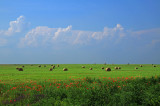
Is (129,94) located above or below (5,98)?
above

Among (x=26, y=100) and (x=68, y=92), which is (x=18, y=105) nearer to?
(x=26, y=100)

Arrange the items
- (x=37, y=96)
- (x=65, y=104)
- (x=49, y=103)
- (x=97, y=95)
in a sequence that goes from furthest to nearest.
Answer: (x=37, y=96)
(x=97, y=95)
(x=49, y=103)
(x=65, y=104)

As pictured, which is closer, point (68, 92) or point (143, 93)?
point (143, 93)

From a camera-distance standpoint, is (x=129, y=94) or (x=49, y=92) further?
(x=49, y=92)

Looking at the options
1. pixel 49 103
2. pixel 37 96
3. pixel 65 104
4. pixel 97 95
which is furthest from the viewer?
pixel 37 96

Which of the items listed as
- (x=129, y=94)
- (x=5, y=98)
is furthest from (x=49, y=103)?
(x=129, y=94)

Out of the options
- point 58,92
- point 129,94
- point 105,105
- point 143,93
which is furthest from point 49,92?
point 143,93

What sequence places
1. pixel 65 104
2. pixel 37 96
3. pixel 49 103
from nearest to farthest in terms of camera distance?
pixel 65 104, pixel 49 103, pixel 37 96

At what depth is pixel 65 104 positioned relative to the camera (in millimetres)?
11773

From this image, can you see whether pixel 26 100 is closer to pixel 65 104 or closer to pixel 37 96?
pixel 37 96

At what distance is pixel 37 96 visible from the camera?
1477 centimetres

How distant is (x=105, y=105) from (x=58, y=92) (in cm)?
470

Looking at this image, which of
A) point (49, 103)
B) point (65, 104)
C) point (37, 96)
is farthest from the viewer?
point (37, 96)

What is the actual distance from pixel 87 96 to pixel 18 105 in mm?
5349
